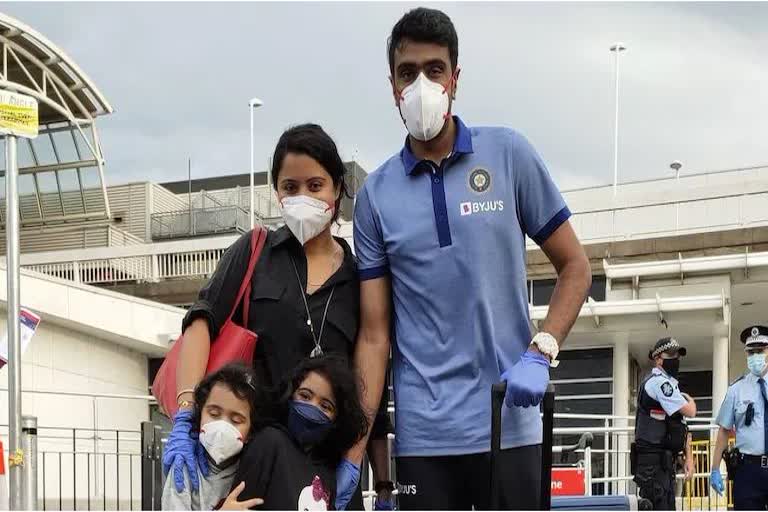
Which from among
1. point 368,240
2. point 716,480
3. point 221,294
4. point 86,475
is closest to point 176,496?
point 221,294

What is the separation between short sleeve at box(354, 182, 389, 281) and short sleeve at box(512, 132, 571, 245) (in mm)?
457

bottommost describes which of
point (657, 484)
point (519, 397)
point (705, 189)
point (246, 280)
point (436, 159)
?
point (657, 484)

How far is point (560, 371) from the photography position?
22031 millimetres

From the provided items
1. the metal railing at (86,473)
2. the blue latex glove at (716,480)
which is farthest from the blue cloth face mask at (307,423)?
the metal railing at (86,473)

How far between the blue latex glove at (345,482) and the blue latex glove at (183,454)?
423mm

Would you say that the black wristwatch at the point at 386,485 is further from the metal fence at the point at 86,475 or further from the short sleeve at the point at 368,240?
the metal fence at the point at 86,475

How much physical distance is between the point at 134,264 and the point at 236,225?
27.0 feet

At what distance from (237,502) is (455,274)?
947 mm

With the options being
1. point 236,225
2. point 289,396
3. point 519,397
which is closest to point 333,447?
point 289,396

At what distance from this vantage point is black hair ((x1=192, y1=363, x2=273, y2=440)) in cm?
332

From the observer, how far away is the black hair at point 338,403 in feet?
Result: 10.9

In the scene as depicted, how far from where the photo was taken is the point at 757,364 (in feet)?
28.5

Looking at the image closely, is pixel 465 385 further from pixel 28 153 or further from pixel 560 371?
pixel 28 153

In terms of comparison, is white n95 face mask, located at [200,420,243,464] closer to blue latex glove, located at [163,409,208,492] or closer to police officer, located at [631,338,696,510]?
blue latex glove, located at [163,409,208,492]
